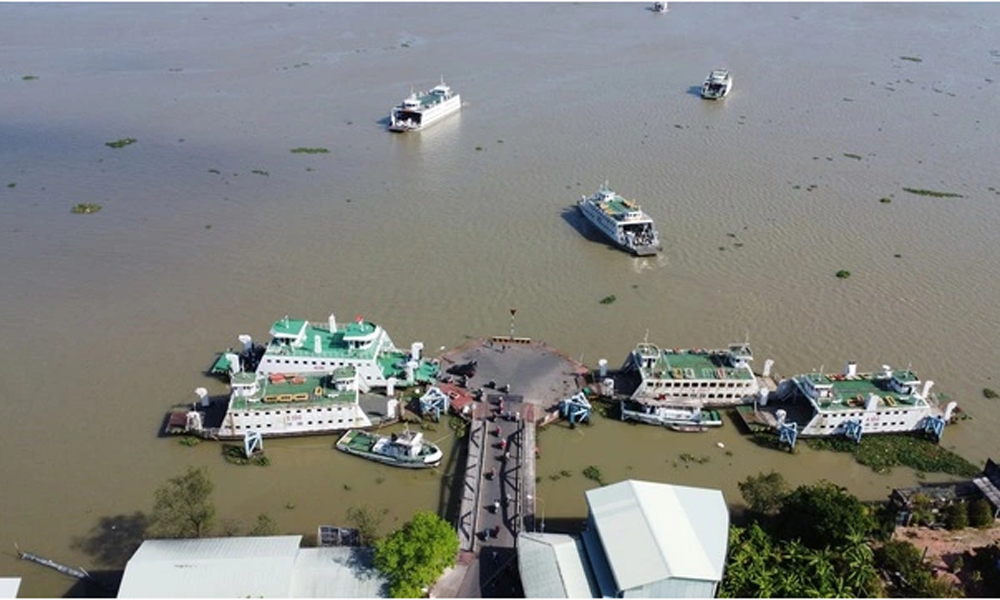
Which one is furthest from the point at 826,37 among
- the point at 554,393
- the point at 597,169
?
the point at 554,393

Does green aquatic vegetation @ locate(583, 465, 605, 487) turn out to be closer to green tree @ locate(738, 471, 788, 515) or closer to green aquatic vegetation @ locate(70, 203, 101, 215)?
green tree @ locate(738, 471, 788, 515)

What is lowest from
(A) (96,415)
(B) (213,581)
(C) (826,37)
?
(A) (96,415)

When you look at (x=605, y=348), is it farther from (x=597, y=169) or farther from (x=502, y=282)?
(x=597, y=169)

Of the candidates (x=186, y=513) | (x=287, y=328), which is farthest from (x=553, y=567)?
(x=287, y=328)

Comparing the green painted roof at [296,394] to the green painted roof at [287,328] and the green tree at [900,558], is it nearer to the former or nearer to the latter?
the green painted roof at [287,328]

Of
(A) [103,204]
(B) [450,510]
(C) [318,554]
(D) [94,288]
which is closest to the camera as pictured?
(C) [318,554]

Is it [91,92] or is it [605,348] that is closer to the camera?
[605,348]

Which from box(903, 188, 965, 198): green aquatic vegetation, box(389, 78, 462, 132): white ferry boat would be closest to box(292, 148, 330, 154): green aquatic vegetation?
box(389, 78, 462, 132): white ferry boat
